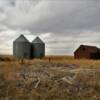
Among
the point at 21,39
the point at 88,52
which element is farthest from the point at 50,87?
the point at 88,52

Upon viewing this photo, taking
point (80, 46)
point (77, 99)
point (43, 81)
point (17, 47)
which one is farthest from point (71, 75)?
point (80, 46)

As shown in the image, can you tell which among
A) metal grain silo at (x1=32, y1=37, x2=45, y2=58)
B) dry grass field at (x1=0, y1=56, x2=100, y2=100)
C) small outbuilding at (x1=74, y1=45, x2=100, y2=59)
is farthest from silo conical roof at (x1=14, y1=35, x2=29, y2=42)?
dry grass field at (x1=0, y1=56, x2=100, y2=100)

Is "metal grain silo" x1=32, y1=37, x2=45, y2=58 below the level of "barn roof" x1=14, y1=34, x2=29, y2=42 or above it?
below

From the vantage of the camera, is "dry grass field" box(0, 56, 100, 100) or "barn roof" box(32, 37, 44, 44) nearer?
"dry grass field" box(0, 56, 100, 100)

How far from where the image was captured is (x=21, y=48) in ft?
154

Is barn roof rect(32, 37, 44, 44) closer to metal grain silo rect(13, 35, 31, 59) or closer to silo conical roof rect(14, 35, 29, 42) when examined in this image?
metal grain silo rect(13, 35, 31, 59)

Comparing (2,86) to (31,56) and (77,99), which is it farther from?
(31,56)

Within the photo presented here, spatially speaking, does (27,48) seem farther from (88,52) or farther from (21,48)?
(88,52)

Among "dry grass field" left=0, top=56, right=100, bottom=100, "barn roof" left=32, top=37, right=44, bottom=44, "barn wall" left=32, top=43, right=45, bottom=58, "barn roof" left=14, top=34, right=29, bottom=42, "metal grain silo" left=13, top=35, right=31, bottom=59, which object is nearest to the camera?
"dry grass field" left=0, top=56, right=100, bottom=100

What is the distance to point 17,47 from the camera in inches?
1864

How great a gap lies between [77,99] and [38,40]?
40649 mm

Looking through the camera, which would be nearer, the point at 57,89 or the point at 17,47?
the point at 57,89

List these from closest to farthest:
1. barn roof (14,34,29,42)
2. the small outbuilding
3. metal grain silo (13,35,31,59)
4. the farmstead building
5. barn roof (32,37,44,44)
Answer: metal grain silo (13,35,31,59), the farmstead building, barn roof (14,34,29,42), barn roof (32,37,44,44), the small outbuilding

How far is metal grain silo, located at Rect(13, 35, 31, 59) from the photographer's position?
46.6m
